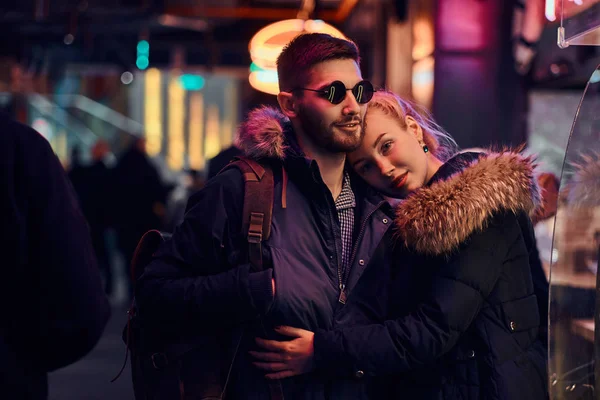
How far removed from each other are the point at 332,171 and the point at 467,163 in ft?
1.39

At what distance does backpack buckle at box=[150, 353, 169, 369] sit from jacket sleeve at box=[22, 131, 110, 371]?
0.41 meters

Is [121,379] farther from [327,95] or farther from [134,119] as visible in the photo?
[134,119]

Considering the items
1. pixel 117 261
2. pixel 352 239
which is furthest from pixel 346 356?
pixel 117 261

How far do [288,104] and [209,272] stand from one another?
0.60m

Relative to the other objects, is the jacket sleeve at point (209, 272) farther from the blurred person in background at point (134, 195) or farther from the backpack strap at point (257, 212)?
the blurred person in background at point (134, 195)

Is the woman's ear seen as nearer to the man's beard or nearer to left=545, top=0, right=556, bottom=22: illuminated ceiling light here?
the man's beard

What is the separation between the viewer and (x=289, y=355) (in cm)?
241

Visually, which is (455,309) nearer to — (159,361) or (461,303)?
(461,303)

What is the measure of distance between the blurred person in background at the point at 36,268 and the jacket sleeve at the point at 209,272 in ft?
1.21

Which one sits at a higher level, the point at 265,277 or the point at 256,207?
the point at 256,207

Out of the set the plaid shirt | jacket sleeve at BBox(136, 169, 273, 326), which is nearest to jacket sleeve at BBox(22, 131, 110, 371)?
jacket sleeve at BBox(136, 169, 273, 326)

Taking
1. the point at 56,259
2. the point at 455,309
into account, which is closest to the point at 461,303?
the point at 455,309

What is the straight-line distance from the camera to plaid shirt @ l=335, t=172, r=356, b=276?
2596mm

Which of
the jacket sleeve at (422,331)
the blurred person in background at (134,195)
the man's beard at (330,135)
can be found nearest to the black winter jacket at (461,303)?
the jacket sleeve at (422,331)
